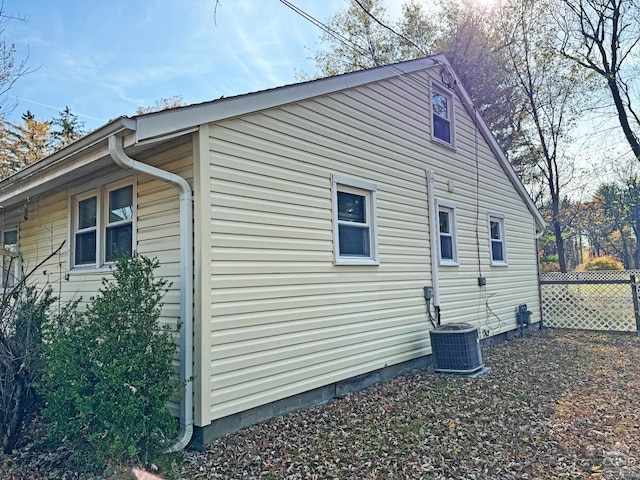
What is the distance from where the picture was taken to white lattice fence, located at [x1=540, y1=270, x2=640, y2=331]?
10.7 meters

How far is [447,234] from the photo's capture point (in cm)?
821

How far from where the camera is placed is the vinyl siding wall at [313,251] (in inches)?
166

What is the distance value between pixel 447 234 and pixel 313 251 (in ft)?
13.0

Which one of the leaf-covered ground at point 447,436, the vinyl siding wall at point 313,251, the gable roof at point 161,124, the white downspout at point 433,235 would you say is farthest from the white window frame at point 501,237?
the gable roof at point 161,124

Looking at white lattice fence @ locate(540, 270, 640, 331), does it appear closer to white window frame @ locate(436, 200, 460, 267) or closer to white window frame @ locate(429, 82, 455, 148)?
white window frame @ locate(436, 200, 460, 267)

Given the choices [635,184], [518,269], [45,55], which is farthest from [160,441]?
[635,184]

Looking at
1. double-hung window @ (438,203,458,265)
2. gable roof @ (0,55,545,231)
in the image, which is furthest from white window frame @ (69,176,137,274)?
double-hung window @ (438,203,458,265)

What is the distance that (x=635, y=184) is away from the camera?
79.3ft

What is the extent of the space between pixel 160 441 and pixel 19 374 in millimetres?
1658

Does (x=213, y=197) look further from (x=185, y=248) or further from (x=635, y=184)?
(x=635, y=184)

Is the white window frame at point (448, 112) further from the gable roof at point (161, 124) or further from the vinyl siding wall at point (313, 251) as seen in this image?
the gable roof at point (161, 124)

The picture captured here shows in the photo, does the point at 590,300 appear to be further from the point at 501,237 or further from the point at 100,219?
the point at 100,219

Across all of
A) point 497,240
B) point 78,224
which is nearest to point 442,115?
point 497,240

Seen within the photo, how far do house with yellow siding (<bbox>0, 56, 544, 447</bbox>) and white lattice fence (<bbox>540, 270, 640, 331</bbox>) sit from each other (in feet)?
14.4
